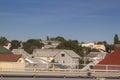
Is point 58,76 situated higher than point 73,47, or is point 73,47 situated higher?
point 73,47

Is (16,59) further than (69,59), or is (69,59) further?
(69,59)

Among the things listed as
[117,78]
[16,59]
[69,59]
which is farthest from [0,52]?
[117,78]

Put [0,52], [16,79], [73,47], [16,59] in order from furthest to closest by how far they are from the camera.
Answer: [73,47]
[0,52]
[16,59]
[16,79]

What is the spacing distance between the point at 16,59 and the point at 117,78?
38748mm

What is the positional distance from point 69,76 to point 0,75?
2.63 meters

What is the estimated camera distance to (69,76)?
14703mm

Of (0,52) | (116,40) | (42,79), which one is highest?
(116,40)

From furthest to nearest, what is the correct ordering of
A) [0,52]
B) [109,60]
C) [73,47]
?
[73,47], [0,52], [109,60]

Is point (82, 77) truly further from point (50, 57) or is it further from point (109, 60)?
point (50, 57)

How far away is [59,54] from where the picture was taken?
97.4 metres

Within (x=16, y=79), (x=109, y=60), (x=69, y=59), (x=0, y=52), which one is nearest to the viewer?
(x=16, y=79)

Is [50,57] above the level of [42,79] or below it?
above

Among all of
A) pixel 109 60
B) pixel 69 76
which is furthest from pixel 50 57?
pixel 69 76

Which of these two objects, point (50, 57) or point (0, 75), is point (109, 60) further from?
point (50, 57)
